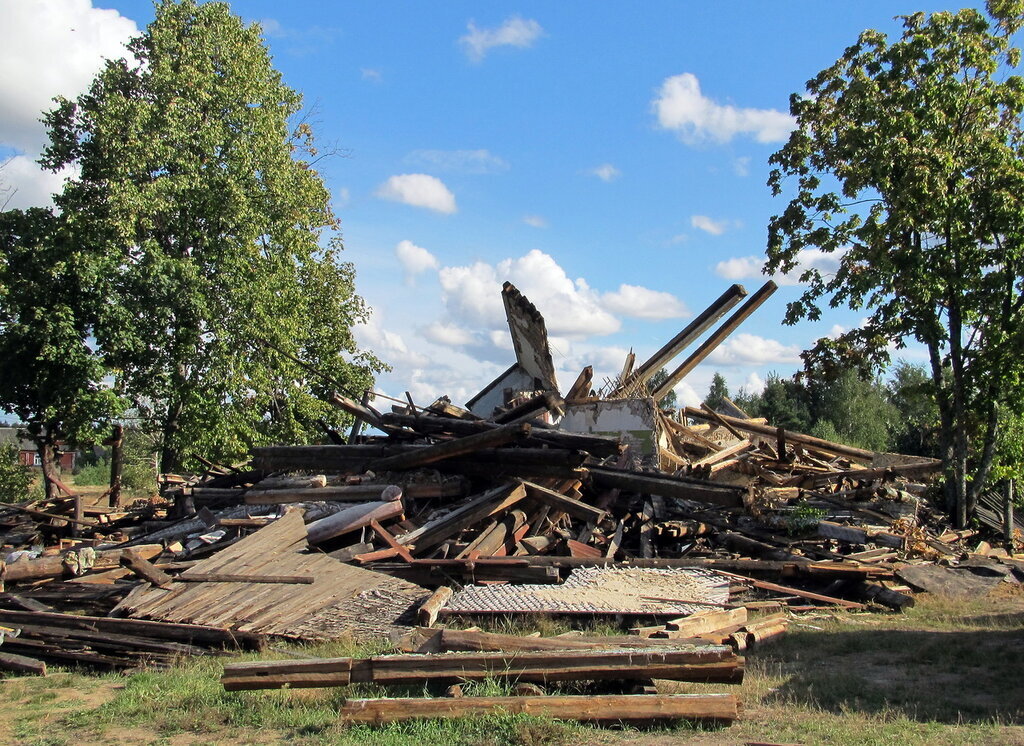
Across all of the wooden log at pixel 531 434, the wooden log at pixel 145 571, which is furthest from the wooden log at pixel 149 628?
the wooden log at pixel 531 434

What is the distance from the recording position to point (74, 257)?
1792 cm

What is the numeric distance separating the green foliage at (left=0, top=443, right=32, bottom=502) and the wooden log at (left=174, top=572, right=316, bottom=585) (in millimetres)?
15961

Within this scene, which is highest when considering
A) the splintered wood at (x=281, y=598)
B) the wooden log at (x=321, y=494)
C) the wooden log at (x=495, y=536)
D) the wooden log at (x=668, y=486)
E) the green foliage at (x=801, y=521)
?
the wooden log at (x=668, y=486)

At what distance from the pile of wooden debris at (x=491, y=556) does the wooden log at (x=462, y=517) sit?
0.03 m

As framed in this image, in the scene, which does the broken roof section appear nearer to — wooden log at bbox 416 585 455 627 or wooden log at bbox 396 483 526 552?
wooden log at bbox 396 483 526 552

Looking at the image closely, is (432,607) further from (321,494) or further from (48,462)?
(48,462)

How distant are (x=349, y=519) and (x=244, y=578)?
207 centimetres

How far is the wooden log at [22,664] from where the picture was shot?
305 inches

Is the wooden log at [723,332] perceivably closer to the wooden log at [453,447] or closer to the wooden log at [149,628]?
the wooden log at [453,447]

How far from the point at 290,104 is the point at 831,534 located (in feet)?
59.8

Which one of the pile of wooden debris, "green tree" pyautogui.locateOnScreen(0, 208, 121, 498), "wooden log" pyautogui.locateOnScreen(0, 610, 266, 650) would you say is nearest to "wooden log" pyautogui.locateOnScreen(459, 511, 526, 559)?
the pile of wooden debris

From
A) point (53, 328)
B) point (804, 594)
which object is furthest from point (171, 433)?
point (804, 594)

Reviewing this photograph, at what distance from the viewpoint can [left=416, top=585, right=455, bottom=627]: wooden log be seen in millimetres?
8672

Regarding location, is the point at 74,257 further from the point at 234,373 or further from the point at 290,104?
Result: the point at 290,104
